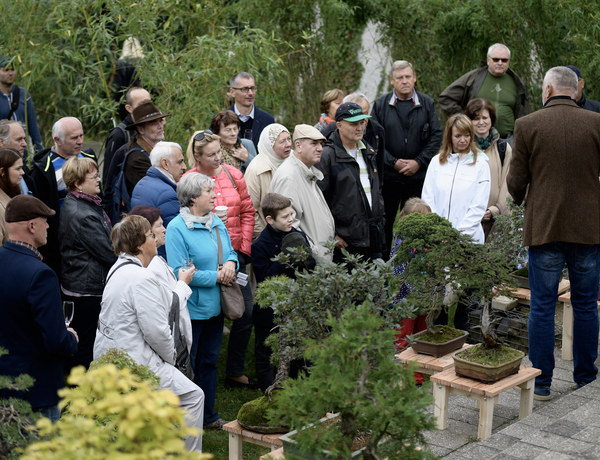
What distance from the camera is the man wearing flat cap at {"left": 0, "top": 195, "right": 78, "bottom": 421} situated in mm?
4043

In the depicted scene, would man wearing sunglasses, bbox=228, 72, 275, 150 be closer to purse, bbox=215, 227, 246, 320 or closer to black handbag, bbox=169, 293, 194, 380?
Answer: purse, bbox=215, 227, 246, 320

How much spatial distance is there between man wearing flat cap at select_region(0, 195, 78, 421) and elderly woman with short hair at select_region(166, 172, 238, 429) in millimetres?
1161

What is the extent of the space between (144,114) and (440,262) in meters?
2.61

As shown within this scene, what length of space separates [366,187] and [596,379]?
7.39ft

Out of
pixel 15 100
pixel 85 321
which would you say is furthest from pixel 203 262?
pixel 15 100

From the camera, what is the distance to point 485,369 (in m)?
4.89

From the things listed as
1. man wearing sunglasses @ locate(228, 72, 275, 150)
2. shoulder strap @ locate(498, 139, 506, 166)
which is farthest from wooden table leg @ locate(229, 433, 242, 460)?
shoulder strap @ locate(498, 139, 506, 166)

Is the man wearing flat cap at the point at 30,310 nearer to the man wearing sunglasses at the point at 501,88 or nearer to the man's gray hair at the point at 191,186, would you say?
the man's gray hair at the point at 191,186

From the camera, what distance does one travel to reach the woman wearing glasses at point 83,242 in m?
5.34

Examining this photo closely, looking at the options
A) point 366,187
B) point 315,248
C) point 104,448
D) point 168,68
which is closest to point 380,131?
point 366,187

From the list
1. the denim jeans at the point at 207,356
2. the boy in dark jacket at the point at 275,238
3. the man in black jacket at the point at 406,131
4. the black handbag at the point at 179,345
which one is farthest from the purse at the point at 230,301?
the man in black jacket at the point at 406,131

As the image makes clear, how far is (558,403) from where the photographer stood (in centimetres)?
518

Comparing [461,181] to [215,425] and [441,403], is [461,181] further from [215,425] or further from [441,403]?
[215,425]

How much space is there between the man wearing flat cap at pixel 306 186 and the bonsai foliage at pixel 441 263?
0.92m
